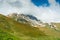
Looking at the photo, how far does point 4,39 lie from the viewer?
154 metres

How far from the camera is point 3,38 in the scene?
A: 15875cm

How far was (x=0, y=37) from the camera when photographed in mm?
160250

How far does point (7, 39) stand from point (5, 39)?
1441mm

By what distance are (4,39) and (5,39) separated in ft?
4.97

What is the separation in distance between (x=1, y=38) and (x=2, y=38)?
1377mm

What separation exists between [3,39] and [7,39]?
3352 millimetres

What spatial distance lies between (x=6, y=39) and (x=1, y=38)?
6.41m

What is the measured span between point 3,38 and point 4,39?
4.56 metres

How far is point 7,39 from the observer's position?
15362 cm

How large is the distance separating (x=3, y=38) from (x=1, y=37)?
344cm

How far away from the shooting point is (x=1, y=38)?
520 feet

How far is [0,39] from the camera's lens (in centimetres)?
15562

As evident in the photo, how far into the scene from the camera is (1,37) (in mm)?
161625

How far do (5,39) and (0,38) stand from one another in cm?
570
